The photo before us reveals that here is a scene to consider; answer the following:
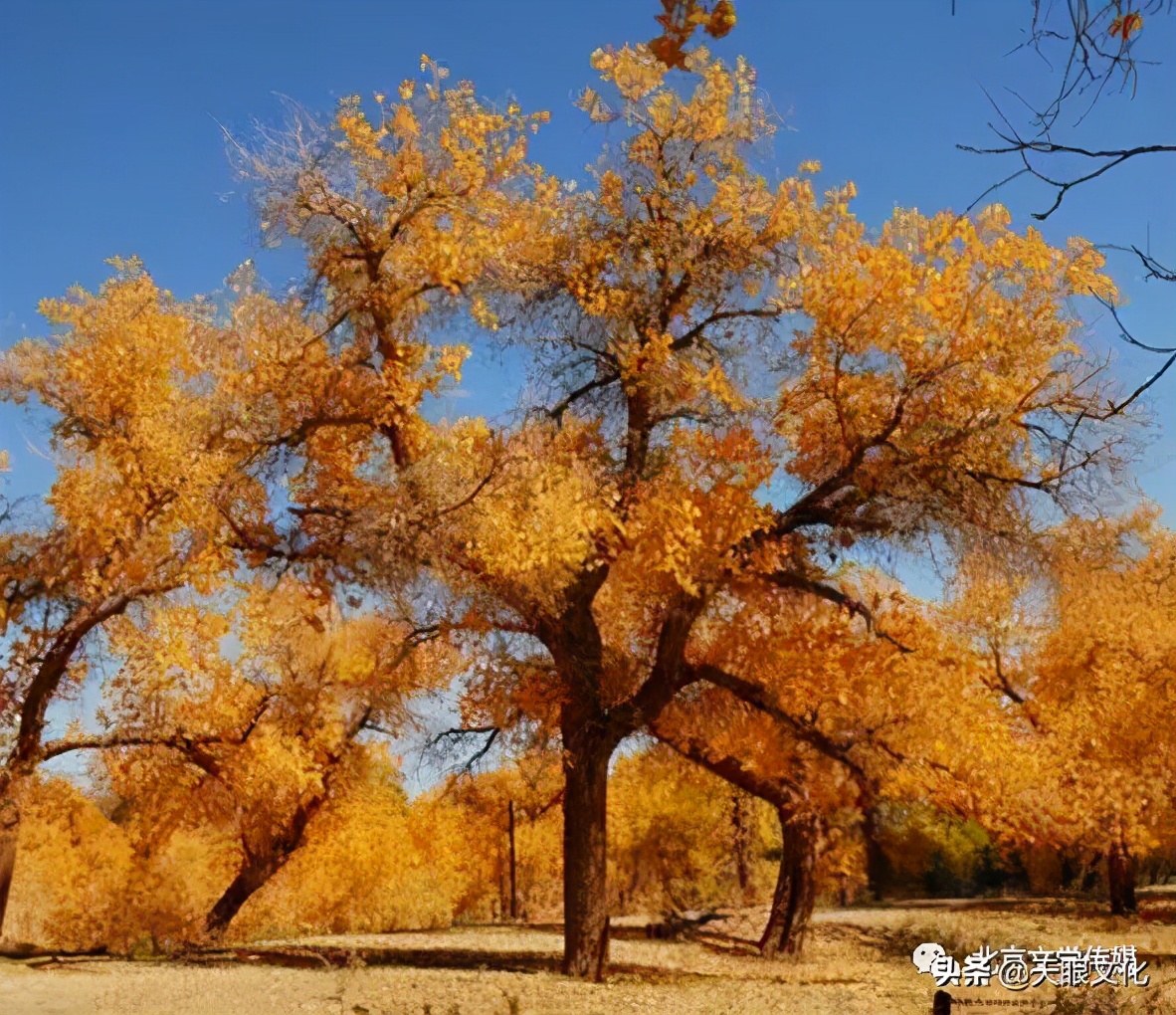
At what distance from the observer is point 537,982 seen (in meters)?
8.48

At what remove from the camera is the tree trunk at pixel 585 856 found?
31.1 ft

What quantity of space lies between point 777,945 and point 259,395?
27.7 feet

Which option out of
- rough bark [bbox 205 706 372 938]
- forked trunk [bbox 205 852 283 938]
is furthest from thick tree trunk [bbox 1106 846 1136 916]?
forked trunk [bbox 205 852 283 938]

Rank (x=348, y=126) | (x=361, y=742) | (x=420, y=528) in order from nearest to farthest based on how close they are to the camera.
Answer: (x=420, y=528), (x=348, y=126), (x=361, y=742)

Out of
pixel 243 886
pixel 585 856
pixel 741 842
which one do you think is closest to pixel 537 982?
pixel 585 856

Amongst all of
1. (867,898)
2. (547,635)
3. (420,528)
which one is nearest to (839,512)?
(547,635)

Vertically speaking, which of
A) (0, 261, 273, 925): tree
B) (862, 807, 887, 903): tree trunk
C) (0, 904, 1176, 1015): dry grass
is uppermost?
(0, 261, 273, 925): tree

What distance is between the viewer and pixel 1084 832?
11.7 metres

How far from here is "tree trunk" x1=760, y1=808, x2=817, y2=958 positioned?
11992 mm

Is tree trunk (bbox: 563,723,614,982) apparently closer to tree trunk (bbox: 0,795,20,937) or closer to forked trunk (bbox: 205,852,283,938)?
tree trunk (bbox: 0,795,20,937)

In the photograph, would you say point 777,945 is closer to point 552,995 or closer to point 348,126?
point 552,995

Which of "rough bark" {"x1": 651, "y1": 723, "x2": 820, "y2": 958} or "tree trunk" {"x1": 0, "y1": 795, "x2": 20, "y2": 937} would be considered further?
"rough bark" {"x1": 651, "y1": 723, "x2": 820, "y2": 958}

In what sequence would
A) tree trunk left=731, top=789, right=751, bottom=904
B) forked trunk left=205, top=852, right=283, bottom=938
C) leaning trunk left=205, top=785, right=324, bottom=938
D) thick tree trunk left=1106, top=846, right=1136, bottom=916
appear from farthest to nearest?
tree trunk left=731, top=789, right=751, bottom=904 → thick tree trunk left=1106, top=846, right=1136, bottom=916 → forked trunk left=205, top=852, right=283, bottom=938 → leaning trunk left=205, top=785, right=324, bottom=938

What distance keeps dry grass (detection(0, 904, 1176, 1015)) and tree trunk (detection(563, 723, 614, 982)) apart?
0.30 meters
